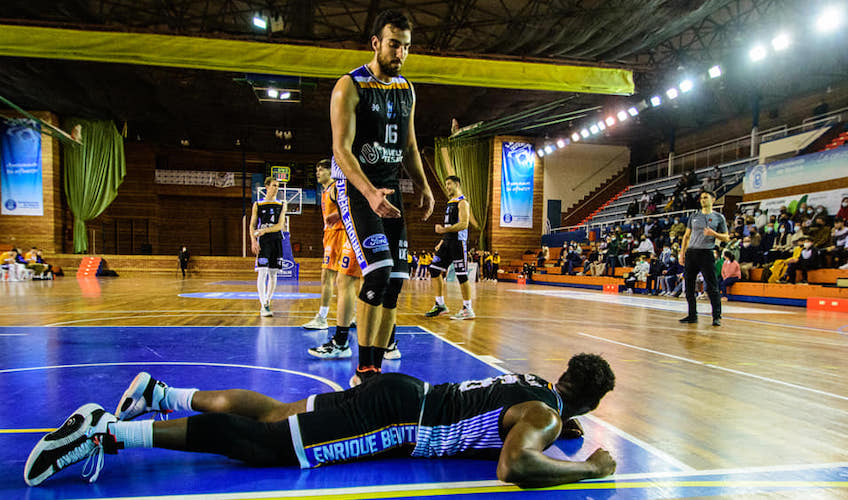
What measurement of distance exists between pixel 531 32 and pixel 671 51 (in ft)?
22.8

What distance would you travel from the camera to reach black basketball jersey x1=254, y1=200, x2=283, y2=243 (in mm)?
5891

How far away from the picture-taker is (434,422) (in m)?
1.65

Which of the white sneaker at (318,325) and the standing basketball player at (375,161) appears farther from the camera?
the white sneaker at (318,325)

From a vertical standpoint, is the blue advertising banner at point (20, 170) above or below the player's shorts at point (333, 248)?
above

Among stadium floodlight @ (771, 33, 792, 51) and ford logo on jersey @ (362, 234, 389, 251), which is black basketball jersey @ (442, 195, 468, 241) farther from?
stadium floodlight @ (771, 33, 792, 51)

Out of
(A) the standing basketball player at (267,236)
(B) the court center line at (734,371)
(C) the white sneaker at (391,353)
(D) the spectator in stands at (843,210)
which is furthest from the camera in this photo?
(D) the spectator in stands at (843,210)

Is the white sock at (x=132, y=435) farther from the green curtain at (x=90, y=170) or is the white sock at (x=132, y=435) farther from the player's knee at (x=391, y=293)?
the green curtain at (x=90, y=170)

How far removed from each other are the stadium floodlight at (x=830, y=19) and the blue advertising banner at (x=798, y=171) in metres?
3.30

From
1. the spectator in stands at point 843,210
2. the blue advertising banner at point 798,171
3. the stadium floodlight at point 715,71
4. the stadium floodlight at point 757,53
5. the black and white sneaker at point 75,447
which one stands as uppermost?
the stadium floodlight at point 757,53

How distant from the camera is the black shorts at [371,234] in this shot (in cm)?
254

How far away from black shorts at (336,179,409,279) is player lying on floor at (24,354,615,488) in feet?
3.18

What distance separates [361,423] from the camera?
1.58 metres

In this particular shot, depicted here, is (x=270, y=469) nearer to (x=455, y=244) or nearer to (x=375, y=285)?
(x=375, y=285)

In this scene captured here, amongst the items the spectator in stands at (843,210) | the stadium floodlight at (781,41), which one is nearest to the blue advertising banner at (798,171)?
the spectator in stands at (843,210)
